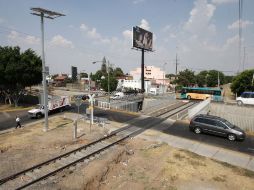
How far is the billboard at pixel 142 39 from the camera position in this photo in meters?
53.5

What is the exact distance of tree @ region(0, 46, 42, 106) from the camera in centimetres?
3270

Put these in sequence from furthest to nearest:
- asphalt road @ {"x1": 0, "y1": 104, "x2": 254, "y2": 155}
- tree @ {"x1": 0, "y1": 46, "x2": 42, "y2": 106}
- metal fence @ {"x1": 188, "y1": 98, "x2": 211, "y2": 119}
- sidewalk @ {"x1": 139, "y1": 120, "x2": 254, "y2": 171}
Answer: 1. tree @ {"x1": 0, "y1": 46, "x2": 42, "y2": 106}
2. metal fence @ {"x1": 188, "y1": 98, "x2": 211, "y2": 119}
3. asphalt road @ {"x1": 0, "y1": 104, "x2": 254, "y2": 155}
4. sidewalk @ {"x1": 139, "y1": 120, "x2": 254, "y2": 171}

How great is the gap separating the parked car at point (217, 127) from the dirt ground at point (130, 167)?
575cm

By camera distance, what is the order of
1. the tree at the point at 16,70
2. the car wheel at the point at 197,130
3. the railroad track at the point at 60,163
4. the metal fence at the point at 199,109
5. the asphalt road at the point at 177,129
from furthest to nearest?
the tree at the point at 16,70 → the metal fence at the point at 199,109 → the car wheel at the point at 197,130 → the asphalt road at the point at 177,129 → the railroad track at the point at 60,163

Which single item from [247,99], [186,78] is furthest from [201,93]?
[186,78]

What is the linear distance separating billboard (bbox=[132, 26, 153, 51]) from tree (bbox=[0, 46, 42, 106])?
82.3ft

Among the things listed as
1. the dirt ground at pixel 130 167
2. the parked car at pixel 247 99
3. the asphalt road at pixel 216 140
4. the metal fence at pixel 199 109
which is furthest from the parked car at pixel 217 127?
the parked car at pixel 247 99

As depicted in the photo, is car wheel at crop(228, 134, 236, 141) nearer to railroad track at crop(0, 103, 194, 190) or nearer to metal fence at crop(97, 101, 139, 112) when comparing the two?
railroad track at crop(0, 103, 194, 190)

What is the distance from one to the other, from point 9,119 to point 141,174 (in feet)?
68.1

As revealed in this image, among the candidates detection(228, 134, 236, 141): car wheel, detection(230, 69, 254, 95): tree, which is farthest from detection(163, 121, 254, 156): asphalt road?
detection(230, 69, 254, 95): tree

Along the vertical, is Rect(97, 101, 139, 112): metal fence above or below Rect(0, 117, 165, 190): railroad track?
above

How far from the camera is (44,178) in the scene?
449 inches

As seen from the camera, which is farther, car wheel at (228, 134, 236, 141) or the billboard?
the billboard

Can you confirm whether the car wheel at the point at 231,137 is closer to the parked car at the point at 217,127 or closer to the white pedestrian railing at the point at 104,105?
the parked car at the point at 217,127
